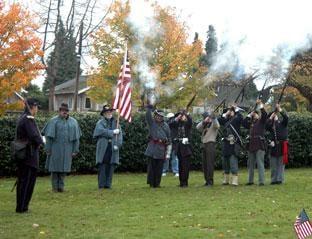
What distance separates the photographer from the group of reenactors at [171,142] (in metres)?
13.2

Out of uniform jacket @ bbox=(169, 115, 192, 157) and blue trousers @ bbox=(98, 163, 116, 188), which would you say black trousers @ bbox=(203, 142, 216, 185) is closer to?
uniform jacket @ bbox=(169, 115, 192, 157)

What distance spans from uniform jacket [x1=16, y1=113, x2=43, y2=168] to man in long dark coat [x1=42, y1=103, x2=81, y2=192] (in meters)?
2.89

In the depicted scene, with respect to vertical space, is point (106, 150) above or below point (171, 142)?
below

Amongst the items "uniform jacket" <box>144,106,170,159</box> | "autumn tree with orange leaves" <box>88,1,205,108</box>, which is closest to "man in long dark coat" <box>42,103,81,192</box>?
"uniform jacket" <box>144,106,170,159</box>

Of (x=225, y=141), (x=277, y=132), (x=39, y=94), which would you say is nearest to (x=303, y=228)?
(x=225, y=141)

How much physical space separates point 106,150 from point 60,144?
1.18 m

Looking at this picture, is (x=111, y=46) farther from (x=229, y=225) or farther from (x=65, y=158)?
(x=229, y=225)

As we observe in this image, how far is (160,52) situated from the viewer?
25.9m

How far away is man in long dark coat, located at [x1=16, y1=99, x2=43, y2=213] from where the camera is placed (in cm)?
1008

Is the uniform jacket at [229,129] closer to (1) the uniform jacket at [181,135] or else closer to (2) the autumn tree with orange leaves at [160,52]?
(1) the uniform jacket at [181,135]

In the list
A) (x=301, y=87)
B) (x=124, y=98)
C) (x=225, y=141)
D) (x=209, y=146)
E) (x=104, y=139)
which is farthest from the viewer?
(x=301, y=87)

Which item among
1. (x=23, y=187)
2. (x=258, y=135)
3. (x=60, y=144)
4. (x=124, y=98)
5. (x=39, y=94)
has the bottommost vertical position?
(x=23, y=187)

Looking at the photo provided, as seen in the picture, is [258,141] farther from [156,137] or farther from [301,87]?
[301,87]

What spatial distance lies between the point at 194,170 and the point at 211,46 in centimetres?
443
